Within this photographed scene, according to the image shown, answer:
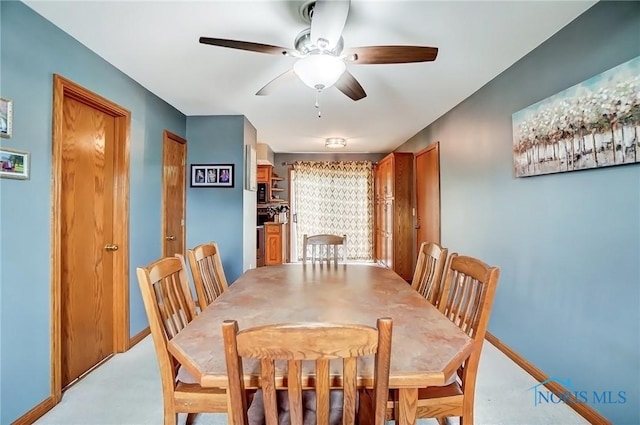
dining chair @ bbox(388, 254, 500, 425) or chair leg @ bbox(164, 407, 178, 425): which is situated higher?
dining chair @ bbox(388, 254, 500, 425)

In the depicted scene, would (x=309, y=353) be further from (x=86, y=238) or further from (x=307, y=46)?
(x=86, y=238)

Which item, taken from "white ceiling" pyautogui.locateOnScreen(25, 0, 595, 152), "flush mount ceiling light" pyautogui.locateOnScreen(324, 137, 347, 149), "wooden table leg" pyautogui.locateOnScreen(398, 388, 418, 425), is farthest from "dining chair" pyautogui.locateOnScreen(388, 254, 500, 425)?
"flush mount ceiling light" pyautogui.locateOnScreen(324, 137, 347, 149)

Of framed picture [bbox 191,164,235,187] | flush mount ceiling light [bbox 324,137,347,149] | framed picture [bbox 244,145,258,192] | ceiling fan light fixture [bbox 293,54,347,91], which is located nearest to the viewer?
ceiling fan light fixture [bbox 293,54,347,91]

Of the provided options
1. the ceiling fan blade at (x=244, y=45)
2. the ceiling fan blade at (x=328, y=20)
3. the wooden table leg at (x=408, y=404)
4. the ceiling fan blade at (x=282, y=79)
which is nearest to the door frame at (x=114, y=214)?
the ceiling fan blade at (x=244, y=45)

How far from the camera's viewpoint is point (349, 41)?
86.0 inches

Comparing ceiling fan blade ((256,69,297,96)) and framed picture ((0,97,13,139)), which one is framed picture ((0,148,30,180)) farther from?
ceiling fan blade ((256,69,297,96))

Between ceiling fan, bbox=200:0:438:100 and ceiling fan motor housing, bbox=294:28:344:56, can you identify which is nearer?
ceiling fan, bbox=200:0:438:100

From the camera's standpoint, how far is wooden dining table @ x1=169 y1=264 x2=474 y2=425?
969mm

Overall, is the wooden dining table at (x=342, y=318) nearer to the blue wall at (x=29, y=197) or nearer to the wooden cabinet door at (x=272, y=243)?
the blue wall at (x=29, y=197)

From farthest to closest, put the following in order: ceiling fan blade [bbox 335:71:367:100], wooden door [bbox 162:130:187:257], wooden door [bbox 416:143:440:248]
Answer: wooden door [bbox 416:143:440:248] < wooden door [bbox 162:130:187:257] < ceiling fan blade [bbox 335:71:367:100]

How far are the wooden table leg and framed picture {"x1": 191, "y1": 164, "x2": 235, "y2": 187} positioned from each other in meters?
3.35

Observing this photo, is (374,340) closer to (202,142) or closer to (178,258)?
(178,258)

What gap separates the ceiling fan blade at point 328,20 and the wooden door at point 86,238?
1.85 m

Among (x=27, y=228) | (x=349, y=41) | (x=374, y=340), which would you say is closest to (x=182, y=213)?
(x=27, y=228)
